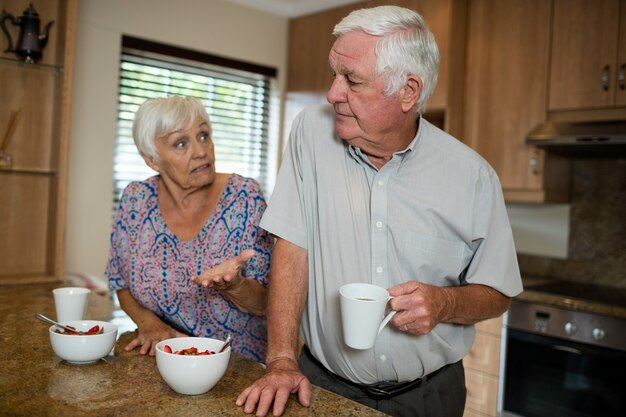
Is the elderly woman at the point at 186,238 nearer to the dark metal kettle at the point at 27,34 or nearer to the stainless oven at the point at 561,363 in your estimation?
the dark metal kettle at the point at 27,34

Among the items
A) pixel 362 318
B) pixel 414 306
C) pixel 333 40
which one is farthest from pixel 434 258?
pixel 333 40

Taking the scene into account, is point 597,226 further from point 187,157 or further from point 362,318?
point 362,318

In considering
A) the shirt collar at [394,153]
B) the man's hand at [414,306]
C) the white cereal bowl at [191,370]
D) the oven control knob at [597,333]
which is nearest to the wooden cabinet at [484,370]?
the oven control knob at [597,333]

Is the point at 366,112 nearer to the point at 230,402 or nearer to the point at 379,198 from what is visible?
the point at 379,198

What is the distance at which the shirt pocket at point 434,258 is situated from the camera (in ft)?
4.60

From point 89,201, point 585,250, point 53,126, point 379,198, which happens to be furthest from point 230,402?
point 585,250

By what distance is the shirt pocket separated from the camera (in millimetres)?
1402

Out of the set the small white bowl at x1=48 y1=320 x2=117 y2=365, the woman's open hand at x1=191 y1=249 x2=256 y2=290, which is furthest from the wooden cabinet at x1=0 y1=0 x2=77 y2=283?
the woman's open hand at x1=191 y1=249 x2=256 y2=290

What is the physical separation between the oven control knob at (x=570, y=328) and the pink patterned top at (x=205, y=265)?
1.52 metres

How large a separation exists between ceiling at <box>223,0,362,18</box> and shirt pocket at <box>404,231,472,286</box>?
2633mm

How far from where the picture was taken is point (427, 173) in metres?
1.43

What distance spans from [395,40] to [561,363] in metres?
1.94

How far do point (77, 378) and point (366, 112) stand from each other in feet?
2.70

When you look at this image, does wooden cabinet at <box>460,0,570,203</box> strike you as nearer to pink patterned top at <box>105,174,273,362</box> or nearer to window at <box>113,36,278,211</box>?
window at <box>113,36,278,211</box>
